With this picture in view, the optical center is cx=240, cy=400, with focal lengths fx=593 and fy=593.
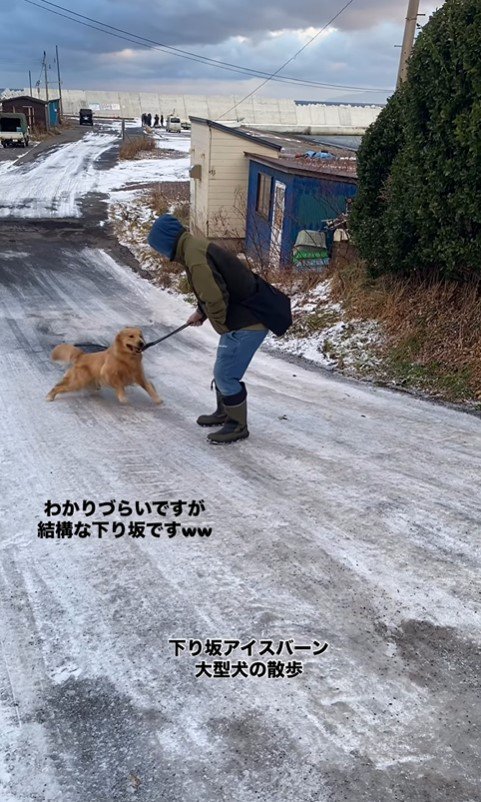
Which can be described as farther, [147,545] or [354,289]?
[354,289]

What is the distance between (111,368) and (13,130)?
3993cm

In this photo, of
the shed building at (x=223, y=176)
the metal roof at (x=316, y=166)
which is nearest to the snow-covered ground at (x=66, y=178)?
the shed building at (x=223, y=176)

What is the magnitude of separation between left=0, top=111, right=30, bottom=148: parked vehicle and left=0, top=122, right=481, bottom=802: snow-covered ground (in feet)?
124

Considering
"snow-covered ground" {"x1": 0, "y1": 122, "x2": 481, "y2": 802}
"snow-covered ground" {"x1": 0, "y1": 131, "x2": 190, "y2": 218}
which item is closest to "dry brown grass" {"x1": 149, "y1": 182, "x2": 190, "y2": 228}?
"snow-covered ground" {"x1": 0, "y1": 131, "x2": 190, "y2": 218}

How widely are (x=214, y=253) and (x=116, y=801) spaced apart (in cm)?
322

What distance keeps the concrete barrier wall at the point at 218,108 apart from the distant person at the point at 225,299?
58.4 m

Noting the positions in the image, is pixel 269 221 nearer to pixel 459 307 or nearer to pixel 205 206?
pixel 205 206

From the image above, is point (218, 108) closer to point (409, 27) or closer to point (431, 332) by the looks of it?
point (409, 27)

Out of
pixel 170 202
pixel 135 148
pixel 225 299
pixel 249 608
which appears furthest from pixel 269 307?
pixel 135 148

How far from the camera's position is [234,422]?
480cm

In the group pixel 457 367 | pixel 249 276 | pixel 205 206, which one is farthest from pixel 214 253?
pixel 205 206

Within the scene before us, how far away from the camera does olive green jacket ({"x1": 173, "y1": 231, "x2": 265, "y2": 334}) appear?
4125 mm

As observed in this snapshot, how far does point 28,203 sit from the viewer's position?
66.9ft

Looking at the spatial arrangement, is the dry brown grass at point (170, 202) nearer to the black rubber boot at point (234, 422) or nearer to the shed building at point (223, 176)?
the shed building at point (223, 176)
